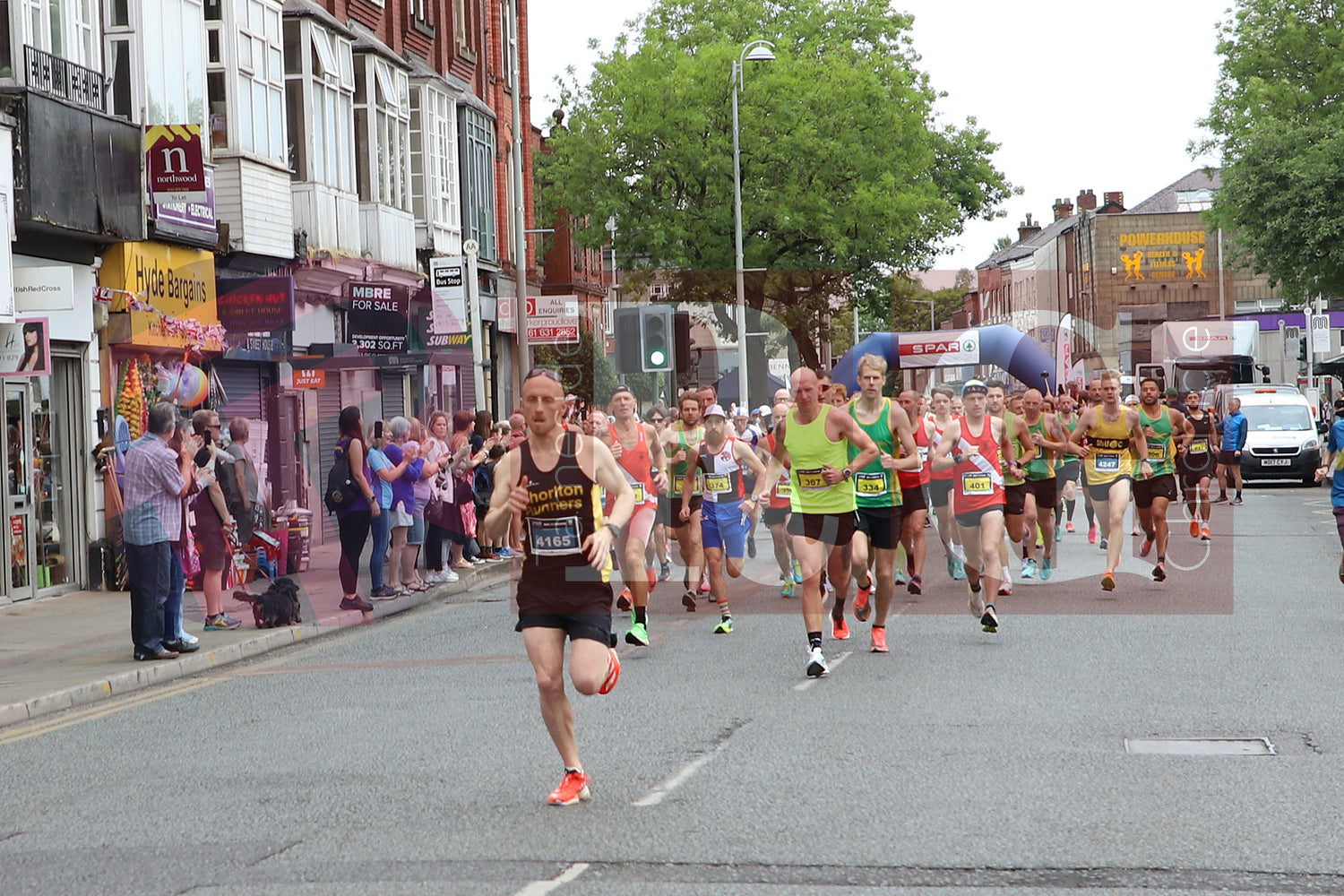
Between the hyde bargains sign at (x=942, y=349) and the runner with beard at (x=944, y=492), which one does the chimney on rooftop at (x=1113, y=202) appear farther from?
the runner with beard at (x=944, y=492)

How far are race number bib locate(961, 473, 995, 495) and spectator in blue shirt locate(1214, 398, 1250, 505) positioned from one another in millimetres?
16243

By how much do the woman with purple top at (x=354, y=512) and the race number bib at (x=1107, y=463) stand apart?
6715 millimetres

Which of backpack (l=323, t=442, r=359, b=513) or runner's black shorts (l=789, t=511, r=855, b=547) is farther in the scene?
backpack (l=323, t=442, r=359, b=513)

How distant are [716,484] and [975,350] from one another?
27.1 meters

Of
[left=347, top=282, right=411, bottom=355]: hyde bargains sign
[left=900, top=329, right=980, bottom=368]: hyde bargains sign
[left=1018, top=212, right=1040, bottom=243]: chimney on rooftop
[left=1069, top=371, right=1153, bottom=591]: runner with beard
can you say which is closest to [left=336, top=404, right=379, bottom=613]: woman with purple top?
[left=1069, top=371, right=1153, bottom=591]: runner with beard

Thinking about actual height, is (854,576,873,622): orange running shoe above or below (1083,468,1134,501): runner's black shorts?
below

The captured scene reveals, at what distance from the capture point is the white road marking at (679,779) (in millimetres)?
7070

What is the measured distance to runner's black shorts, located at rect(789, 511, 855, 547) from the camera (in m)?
10.9

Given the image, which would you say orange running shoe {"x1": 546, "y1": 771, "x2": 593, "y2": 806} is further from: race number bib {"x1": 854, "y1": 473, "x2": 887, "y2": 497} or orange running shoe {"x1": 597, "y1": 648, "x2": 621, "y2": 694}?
race number bib {"x1": 854, "y1": 473, "x2": 887, "y2": 497}

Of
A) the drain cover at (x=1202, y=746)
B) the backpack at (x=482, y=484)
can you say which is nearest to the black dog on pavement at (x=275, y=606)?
the backpack at (x=482, y=484)

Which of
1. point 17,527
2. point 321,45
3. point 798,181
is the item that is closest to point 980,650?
point 17,527

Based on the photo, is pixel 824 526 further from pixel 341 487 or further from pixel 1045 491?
pixel 1045 491

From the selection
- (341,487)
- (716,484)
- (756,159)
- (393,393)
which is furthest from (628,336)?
(756,159)

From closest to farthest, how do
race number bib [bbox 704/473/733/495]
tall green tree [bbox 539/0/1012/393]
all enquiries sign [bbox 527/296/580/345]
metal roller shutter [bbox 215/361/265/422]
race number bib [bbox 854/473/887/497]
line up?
1. race number bib [bbox 854/473/887/497]
2. race number bib [bbox 704/473/733/495]
3. metal roller shutter [bbox 215/361/265/422]
4. all enquiries sign [bbox 527/296/580/345]
5. tall green tree [bbox 539/0/1012/393]
